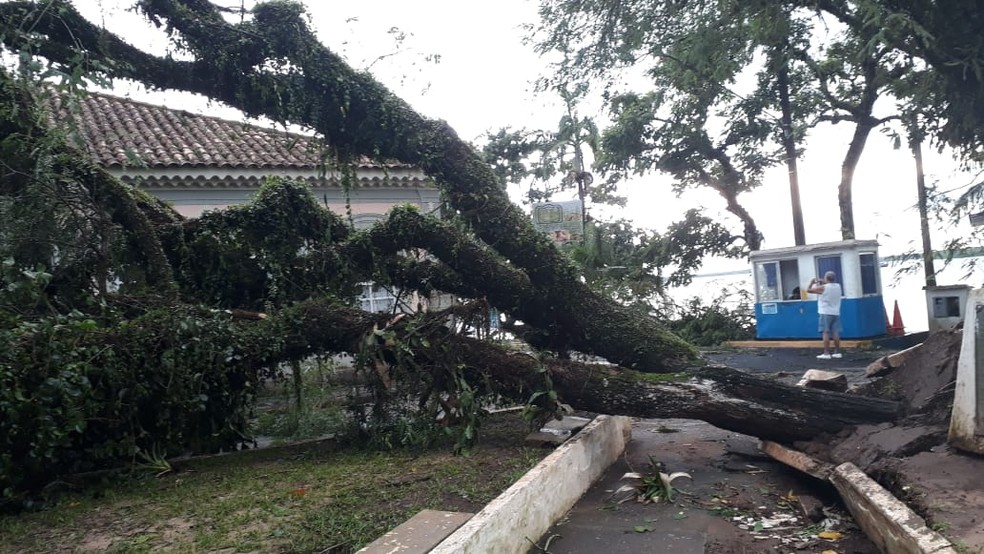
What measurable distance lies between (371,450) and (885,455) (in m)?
4.42

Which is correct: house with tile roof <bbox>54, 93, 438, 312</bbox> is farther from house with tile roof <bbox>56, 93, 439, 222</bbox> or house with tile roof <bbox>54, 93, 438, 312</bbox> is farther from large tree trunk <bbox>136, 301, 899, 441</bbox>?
large tree trunk <bbox>136, 301, 899, 441</bbox>

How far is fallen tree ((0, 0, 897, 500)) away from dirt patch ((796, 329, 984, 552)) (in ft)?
1.06

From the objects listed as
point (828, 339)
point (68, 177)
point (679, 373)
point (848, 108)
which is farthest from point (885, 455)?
point (848, 108)

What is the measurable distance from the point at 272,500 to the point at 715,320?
14.5 m

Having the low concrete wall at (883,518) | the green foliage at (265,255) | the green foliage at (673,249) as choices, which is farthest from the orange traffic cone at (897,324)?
the green foliage at (265,255)

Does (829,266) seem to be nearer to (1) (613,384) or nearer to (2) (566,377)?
(1) (613,384)

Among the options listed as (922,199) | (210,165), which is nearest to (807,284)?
(922,199)

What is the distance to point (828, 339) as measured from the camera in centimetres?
1346

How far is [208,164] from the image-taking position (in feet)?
39.6

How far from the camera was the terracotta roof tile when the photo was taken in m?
11.8

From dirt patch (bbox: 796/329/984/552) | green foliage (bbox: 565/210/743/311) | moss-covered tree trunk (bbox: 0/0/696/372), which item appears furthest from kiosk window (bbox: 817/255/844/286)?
dirt patch (bbox: 796/329/984/552)

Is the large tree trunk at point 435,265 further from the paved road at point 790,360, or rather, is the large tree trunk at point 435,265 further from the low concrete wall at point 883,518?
the paved road at point 790,360

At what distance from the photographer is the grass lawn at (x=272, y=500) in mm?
4484

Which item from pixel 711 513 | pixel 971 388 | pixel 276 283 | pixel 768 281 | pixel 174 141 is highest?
pixel 174 141
